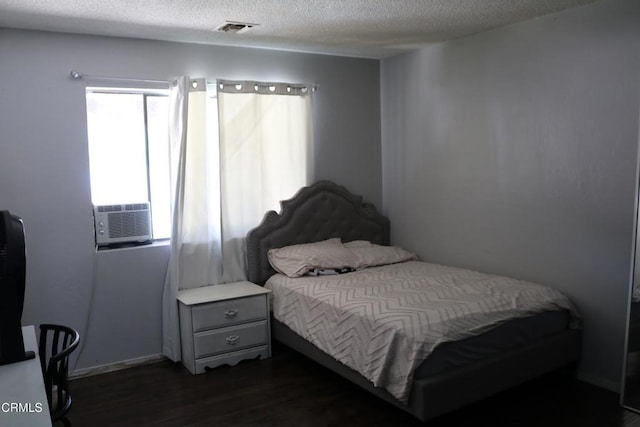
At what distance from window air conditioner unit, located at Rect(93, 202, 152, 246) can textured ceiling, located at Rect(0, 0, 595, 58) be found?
47.3 inches

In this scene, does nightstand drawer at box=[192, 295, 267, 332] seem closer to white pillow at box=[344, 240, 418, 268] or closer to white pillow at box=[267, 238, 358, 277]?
white pillow at box=[267, 238, 358, 277]

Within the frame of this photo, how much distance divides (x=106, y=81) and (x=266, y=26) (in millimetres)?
1174

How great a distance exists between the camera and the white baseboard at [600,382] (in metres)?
3.24

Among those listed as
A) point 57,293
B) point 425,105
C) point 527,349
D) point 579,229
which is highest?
point 425,105

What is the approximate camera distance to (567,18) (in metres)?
3.33

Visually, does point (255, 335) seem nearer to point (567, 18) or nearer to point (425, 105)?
point (425, 105)

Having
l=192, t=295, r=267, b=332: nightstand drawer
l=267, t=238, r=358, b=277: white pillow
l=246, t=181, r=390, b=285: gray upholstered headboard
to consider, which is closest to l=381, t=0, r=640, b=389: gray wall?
l=246, t=181, r=390, b=285: gray upholstered headboard

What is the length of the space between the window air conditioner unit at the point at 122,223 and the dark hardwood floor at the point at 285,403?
0.95 meters

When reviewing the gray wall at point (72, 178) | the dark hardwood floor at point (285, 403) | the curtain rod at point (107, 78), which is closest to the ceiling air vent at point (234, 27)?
the gray wall at point (72, 178)

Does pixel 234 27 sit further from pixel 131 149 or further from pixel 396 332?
pixel 396 332

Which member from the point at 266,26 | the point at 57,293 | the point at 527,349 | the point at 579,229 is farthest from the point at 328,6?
the point at 57,293

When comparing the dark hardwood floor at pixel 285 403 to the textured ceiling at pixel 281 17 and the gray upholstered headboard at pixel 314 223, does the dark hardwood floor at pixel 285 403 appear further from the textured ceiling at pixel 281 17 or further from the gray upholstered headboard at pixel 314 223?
the textured ceiling at pixel 281 17

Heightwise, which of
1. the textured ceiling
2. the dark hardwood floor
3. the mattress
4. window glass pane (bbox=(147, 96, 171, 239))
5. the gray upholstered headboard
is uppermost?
the textured ceiling

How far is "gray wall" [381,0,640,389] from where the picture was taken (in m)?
3.14
